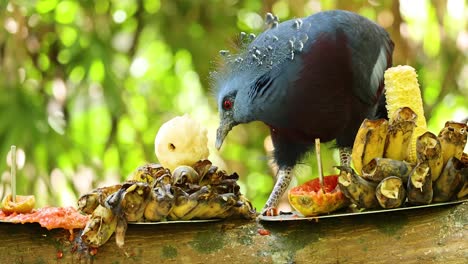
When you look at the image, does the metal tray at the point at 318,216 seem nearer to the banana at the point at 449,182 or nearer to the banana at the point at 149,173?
the banana at the point at 449,182

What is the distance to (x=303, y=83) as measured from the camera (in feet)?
6.53

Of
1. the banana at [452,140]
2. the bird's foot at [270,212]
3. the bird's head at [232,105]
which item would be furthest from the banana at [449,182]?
the bird's head at [232,105]

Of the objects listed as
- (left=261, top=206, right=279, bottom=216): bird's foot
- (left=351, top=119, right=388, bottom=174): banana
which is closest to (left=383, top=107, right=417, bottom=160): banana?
(left=351, top=119, right=388, bottom=174): banana

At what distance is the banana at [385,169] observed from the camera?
1.46 m

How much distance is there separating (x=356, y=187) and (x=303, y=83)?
588mm

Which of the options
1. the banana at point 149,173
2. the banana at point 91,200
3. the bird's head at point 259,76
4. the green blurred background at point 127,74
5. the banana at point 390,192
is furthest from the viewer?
the green blurred background at point 127,74

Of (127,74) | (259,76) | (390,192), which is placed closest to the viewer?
(390,192)

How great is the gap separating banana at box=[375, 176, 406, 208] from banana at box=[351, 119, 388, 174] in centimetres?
8

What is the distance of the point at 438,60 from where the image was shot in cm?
389

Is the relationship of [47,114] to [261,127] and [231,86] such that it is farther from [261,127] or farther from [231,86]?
[231,86]

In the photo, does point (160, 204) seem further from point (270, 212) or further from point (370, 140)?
point (370, 140)

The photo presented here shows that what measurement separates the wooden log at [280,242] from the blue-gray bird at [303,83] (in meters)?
0.34

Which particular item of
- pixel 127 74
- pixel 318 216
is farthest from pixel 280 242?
pixel 127 74

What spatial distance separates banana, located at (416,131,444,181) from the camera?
4.72 ft
